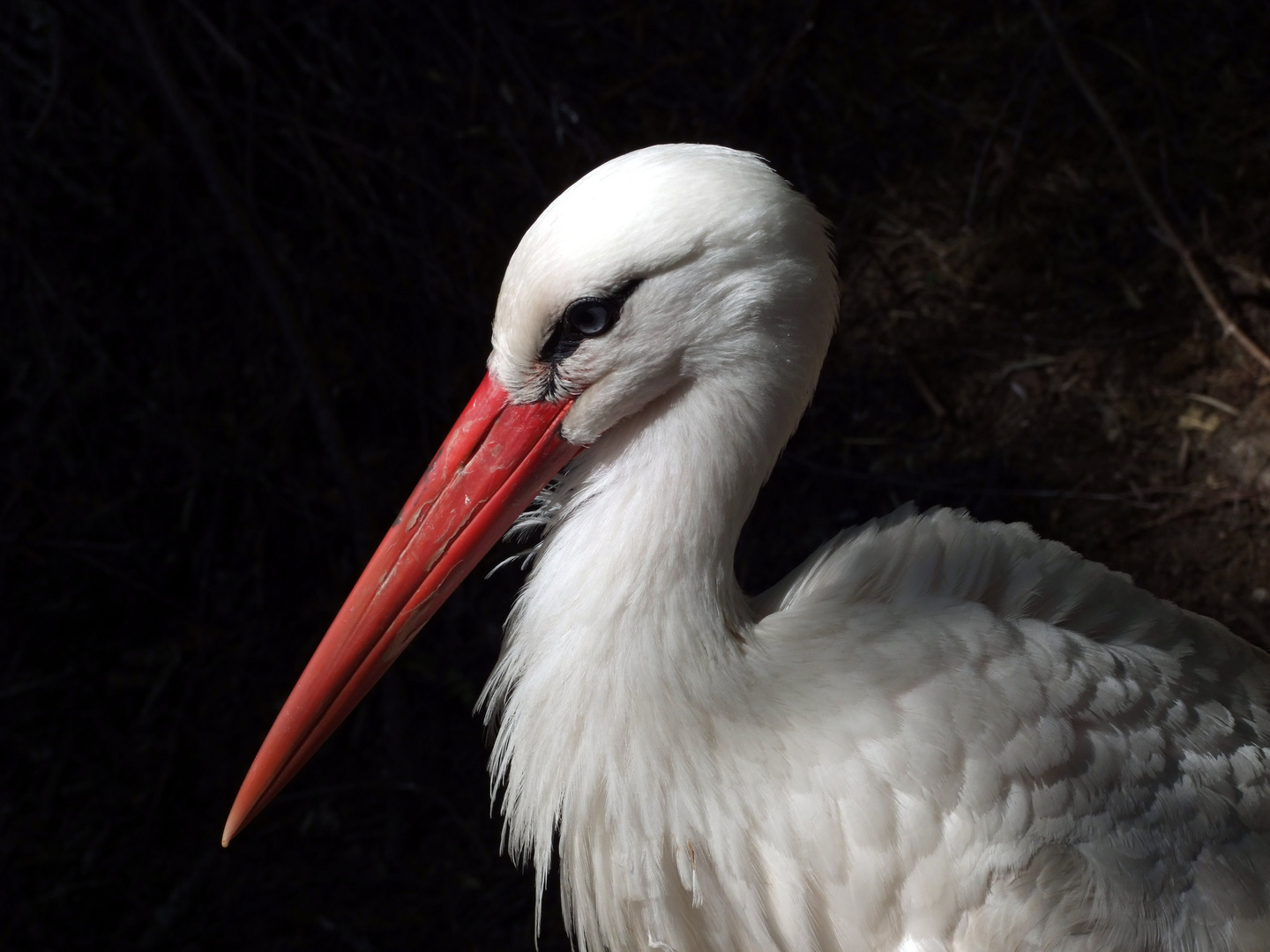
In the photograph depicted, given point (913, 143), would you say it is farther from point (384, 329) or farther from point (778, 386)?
point (778, 386)

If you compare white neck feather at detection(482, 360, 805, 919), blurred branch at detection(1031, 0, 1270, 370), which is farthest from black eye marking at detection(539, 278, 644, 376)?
blurred branch at detection(1031, 0, 1270, 370)

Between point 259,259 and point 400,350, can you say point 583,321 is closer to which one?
point 259,259

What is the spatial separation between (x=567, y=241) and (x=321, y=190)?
1324 millimetres

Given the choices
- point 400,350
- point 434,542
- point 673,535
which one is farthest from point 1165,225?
point 434,542

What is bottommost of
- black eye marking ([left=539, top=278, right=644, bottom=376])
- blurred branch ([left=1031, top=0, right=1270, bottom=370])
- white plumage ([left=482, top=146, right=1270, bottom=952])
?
blurred branch ([left=1031, top=0, right=1270, bottom=370])

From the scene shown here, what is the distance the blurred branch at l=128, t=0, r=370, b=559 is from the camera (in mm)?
1865

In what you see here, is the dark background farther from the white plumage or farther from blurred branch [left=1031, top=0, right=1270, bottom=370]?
the white plumage

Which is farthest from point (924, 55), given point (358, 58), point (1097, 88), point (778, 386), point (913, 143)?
point (778, 386)

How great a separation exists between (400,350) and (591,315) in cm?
142

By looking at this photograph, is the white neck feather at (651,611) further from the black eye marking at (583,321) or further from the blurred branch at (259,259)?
the blurred branch at (259,259)

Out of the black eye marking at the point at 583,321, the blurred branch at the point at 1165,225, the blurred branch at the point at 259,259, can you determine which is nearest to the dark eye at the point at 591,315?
the black eye marking at the point at 583,321

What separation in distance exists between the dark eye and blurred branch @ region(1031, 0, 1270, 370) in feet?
6.29

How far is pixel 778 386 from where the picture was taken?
1.08m

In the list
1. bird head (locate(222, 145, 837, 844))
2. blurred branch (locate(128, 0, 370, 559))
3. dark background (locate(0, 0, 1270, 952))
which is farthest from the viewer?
dark background (locate(0, 0, 1270, 952))
